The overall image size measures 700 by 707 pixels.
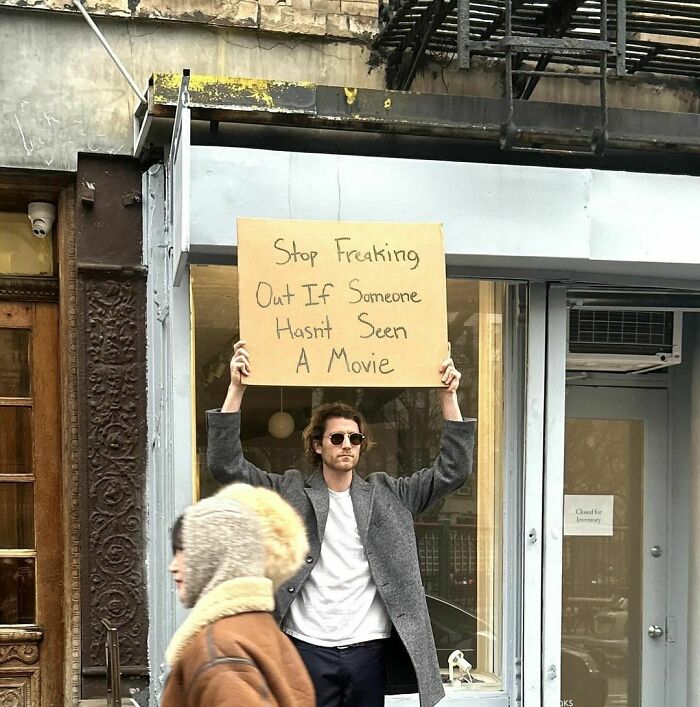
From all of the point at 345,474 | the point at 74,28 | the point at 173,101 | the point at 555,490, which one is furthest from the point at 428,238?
the point at 74,28

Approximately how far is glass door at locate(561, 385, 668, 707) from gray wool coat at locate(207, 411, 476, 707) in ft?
6.84

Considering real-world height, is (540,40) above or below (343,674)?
above

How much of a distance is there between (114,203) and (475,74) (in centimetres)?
208

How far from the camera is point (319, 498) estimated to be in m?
4.07

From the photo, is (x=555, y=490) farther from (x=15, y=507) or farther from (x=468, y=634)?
(x=15, y=507)

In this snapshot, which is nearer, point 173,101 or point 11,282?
point 173,101

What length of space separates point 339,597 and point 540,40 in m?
2.62

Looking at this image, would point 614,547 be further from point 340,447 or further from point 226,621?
point 226,621

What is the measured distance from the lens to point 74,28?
5.26 meters

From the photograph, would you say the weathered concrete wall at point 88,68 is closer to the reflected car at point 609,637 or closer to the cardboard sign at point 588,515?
the cardboard sign at point 588,515

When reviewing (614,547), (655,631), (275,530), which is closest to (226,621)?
(275,530)

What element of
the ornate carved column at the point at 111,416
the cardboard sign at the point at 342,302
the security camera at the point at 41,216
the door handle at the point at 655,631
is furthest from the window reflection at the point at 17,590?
the door handle at the point at 655,631

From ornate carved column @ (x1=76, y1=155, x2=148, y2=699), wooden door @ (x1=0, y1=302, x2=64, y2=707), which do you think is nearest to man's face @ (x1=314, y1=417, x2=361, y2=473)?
ornate carved column @ (x1=76, y1=155, x2=148, y2=699)

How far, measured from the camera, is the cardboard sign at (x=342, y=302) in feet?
13.6
